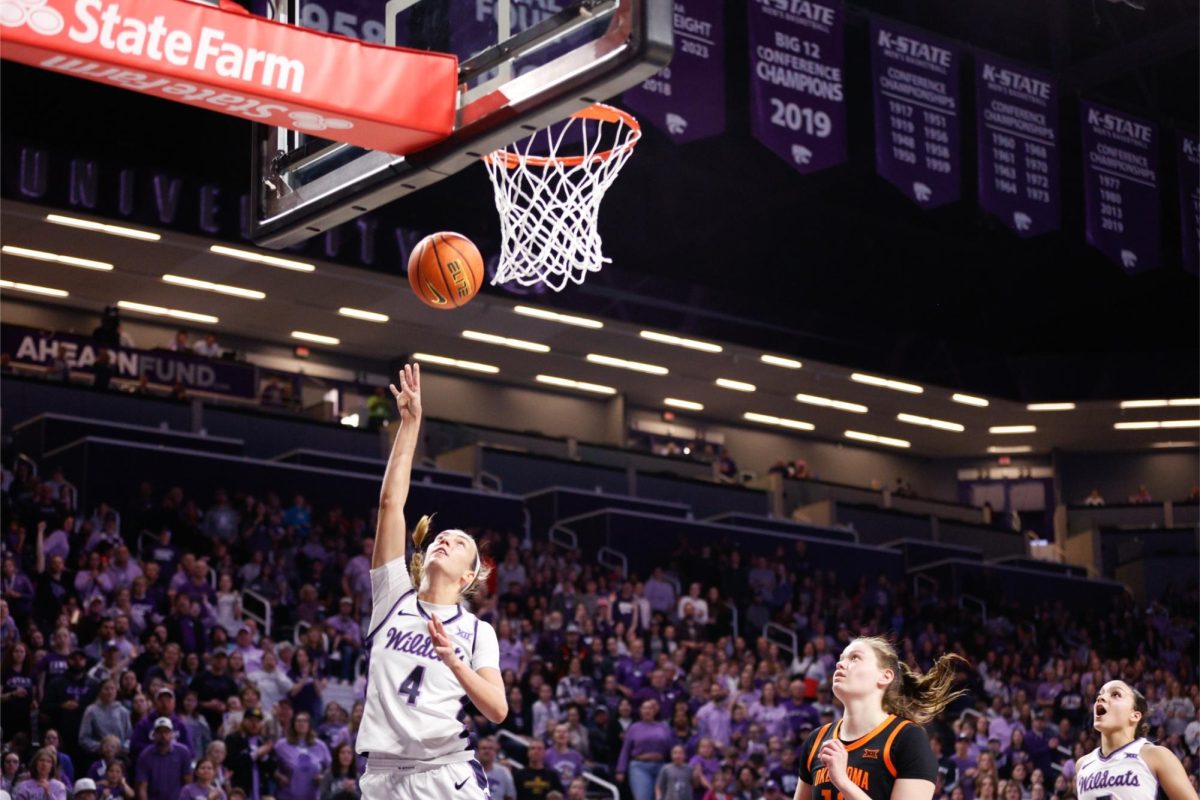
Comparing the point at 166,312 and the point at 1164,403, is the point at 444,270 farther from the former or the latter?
the point at 1164,403

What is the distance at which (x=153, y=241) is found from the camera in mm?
24594

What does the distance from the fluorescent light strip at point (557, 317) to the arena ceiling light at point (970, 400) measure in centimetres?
870

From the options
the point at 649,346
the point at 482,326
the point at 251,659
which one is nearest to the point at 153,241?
the point at 482,326

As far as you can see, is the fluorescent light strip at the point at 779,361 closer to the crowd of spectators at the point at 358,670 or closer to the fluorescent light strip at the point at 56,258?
the crowd of spectators at the point at 358,670

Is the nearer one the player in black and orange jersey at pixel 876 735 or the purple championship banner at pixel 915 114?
the player in black and orange jersey at pixel 876 735

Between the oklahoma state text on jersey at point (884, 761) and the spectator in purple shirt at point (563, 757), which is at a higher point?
the oklahoma state text on jersey at point (884, 761)

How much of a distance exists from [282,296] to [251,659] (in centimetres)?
1369

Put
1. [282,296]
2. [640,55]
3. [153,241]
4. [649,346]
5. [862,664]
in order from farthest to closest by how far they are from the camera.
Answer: [649,346]
[282,296]
[153,241]
[640,55]
[862,664]

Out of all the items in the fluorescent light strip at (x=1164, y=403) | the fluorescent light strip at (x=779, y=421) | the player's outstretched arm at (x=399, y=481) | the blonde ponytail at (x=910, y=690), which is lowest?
the blonde ponytail at (x=910, y=690)

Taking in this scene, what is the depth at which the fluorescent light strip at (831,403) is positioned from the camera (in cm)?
3397

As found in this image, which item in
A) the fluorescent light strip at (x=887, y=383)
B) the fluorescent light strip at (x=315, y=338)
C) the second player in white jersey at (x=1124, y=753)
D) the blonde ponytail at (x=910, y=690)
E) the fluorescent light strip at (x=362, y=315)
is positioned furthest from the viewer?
the fluorescent light strip at (x=887, y=383)

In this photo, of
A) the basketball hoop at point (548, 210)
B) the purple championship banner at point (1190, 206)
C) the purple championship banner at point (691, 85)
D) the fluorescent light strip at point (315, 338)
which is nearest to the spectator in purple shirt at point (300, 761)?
the basketball hoop at point (548, 210)

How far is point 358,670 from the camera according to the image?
1572cm

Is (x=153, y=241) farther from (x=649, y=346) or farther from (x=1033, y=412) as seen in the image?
(x=1033, y=412)
